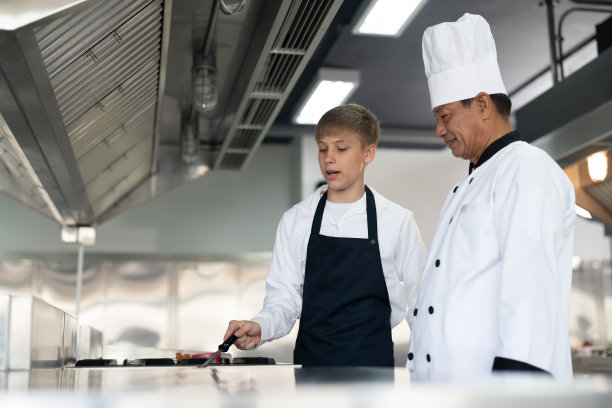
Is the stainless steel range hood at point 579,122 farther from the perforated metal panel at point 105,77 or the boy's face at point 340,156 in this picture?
the perforated metal panel at point 105,77

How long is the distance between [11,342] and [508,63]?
3.96 meters

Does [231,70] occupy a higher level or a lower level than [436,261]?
higher

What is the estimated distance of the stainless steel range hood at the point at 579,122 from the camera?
2320mm

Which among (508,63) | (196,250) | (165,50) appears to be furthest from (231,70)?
(196,250)

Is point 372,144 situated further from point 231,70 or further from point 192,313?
point 192,313

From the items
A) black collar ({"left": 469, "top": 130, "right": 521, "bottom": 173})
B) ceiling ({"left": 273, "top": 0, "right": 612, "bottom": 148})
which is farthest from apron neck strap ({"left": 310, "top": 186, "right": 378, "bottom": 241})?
ceiling ({"left": 273, "top": 0, "right": 612, "bottom": 148})

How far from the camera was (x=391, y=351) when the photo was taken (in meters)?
1.74

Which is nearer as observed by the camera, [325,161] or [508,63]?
[325,161]

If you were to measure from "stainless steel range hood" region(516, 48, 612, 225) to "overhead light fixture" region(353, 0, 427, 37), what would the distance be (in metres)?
0.65

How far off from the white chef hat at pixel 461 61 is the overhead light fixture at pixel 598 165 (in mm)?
1270

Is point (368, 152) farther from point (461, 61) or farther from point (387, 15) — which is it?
point (387, 15)

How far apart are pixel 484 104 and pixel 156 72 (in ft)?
3.98

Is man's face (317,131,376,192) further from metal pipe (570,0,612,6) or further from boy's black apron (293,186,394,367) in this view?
metal pipe (570,0,612,6)

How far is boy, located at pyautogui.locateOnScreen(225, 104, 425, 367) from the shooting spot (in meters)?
1.70
